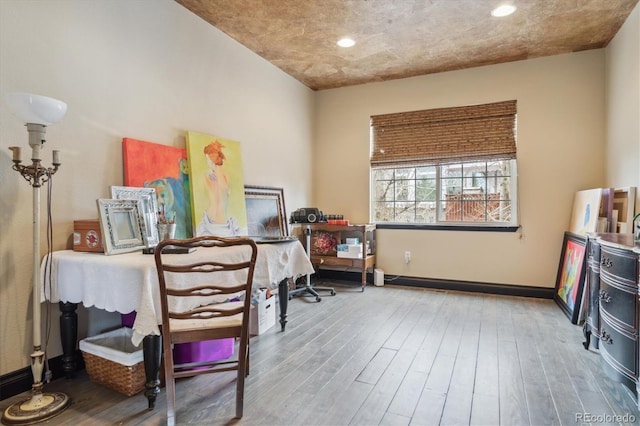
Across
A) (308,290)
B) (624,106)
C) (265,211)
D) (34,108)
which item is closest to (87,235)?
(34,108)

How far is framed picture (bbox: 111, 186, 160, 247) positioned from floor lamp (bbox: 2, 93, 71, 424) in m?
0.52

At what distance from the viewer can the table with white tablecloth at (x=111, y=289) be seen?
1.69 m

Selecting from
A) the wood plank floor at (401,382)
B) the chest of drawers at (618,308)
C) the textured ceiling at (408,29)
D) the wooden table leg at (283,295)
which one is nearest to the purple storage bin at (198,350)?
the wood plank floor at (401,382)

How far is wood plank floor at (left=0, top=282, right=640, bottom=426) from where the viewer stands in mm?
1775

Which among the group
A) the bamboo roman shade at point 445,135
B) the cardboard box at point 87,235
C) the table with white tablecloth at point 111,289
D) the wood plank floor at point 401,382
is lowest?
the wood plank floor at point 401,382

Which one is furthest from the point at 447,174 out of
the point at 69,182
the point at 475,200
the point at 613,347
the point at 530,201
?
the point at 69,182

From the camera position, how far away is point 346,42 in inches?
141

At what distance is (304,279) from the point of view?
15.6 feet

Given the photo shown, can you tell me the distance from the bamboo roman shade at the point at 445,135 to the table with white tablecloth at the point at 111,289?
2.99 m

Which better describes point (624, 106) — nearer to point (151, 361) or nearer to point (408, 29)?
point (408, 29)

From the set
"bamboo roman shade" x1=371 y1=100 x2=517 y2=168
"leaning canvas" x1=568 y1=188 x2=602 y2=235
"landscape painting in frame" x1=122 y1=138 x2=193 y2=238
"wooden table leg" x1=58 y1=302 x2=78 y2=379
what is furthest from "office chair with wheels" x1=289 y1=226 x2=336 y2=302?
"leaning canvas" x1=568 y1=188 x2=602 y2=235

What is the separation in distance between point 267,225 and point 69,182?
213cm

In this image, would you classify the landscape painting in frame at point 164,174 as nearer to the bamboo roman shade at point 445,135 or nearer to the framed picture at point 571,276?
the bamboo roman shade at point 445,135

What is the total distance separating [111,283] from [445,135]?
13.0ft
